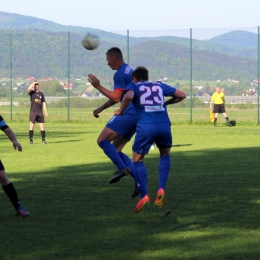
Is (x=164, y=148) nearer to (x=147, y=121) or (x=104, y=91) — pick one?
(x=147, y=121)

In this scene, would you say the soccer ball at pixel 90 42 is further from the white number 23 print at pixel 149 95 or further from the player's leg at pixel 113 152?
the white number 23 print at pixel 149 95

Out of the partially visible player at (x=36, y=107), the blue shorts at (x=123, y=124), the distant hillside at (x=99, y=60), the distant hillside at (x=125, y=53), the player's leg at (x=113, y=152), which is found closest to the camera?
the player's leg at (x=113, y=152)

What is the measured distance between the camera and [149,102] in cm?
994

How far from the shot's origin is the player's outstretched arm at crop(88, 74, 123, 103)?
10.2 meters

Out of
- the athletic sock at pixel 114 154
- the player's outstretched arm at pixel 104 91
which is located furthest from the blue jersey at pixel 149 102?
the athletic sock at pixel 114 154

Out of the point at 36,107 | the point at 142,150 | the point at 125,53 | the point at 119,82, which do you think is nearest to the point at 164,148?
the point at 142,150

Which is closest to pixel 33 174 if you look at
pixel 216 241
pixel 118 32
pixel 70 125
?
pixel 216 241

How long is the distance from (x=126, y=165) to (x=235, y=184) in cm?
221

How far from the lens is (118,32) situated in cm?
4588

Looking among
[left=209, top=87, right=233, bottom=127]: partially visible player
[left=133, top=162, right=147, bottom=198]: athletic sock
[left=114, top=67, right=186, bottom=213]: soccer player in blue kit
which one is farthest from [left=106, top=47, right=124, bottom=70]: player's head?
[left=209, top=87, right=233, bottom=127]: partially visible player

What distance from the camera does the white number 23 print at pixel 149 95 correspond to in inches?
391

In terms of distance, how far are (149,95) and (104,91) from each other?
675 mm

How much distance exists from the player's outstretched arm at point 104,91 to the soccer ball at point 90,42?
2071mm

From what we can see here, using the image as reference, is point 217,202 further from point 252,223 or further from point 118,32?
point 118,32
